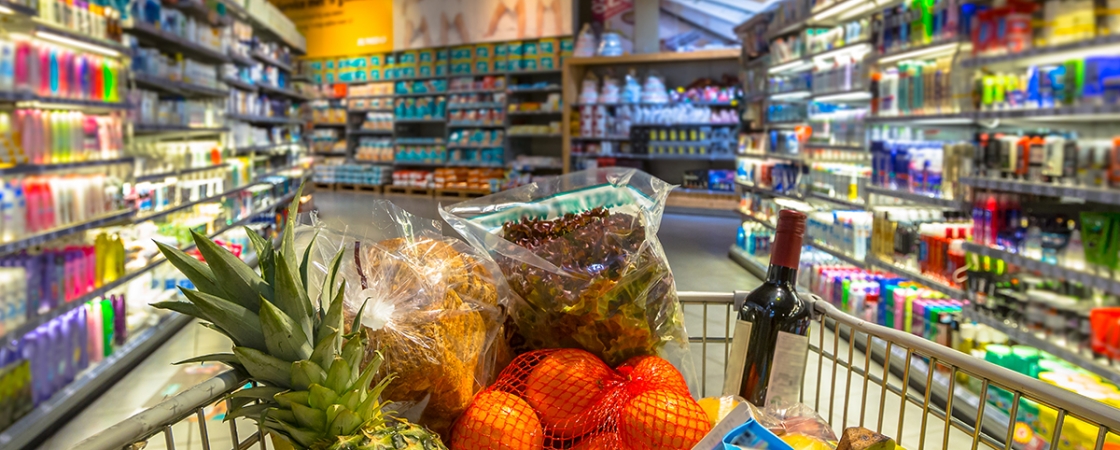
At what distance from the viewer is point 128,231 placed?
4.28m

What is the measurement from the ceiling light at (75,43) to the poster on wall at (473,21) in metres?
7.82

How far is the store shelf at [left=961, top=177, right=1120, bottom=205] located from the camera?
2539mm

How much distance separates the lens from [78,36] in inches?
134

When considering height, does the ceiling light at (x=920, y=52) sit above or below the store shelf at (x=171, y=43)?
below

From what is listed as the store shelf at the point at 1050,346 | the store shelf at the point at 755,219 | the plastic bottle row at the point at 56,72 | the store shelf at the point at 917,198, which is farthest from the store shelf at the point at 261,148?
the store shelf at the point at 1050,346

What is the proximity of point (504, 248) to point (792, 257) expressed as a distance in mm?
397

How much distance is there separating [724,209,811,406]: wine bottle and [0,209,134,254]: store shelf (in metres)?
2.92

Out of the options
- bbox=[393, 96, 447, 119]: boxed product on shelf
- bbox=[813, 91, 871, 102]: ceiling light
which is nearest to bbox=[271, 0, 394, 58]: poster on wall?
bbox=[393, 96, 447, 119]: boxed product on shelf

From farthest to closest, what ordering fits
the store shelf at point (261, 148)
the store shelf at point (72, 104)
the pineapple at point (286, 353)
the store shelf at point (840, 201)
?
1. the store shelf at point (261, 148)
2. the store shelf at point (840, 201)
3. the store shelf at point (72, 104)
4. the pineapple at point (286, 353)

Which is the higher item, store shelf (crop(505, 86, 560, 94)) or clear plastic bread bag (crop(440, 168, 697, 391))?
store shelf (crop(505, 86, 560, 94))

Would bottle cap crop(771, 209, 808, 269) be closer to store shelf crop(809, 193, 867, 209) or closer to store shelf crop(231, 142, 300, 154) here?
store shelf crop(809, 193, 867, 209)

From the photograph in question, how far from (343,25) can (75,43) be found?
403 inches

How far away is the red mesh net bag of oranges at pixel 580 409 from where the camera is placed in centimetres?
86

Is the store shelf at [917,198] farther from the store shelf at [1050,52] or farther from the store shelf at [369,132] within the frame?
the store shelf at [369,132]
